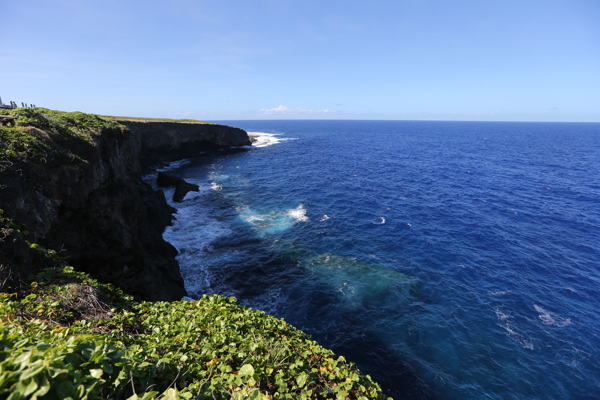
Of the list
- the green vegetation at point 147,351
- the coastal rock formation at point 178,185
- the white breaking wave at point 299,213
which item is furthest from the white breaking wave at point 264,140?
the green vegetation at point 147,351

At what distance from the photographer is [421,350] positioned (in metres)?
17.3

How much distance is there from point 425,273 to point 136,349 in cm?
2395

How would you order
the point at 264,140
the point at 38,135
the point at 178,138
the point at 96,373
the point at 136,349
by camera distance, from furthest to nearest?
1. the point at 264,140
2. the point at 178,138
3. the point at 38,135
4. the point at 136,349
5. the point at 96,373

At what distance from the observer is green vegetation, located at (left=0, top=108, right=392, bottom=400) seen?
10.1ft

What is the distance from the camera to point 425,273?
24.4 metres

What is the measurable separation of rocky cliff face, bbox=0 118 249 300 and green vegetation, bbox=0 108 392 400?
1.58 m

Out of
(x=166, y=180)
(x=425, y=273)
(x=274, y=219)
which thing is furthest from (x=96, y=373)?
(x=166, y=180)

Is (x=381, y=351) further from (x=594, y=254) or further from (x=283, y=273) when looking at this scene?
(x=594, y=254)

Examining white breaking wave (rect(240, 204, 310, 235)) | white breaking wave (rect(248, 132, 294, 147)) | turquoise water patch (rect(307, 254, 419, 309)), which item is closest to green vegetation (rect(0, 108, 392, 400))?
turquoise water patch (rect(307, 254, 419, 309))

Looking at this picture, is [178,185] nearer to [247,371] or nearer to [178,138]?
[178,138]

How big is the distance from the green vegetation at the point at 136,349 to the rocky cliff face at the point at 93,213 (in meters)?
1.58

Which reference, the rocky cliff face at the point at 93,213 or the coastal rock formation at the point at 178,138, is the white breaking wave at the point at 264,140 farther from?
the rocky cliff face at the point at 93,213

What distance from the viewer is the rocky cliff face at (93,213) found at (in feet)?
42.5

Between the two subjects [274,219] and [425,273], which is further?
[274,219]
